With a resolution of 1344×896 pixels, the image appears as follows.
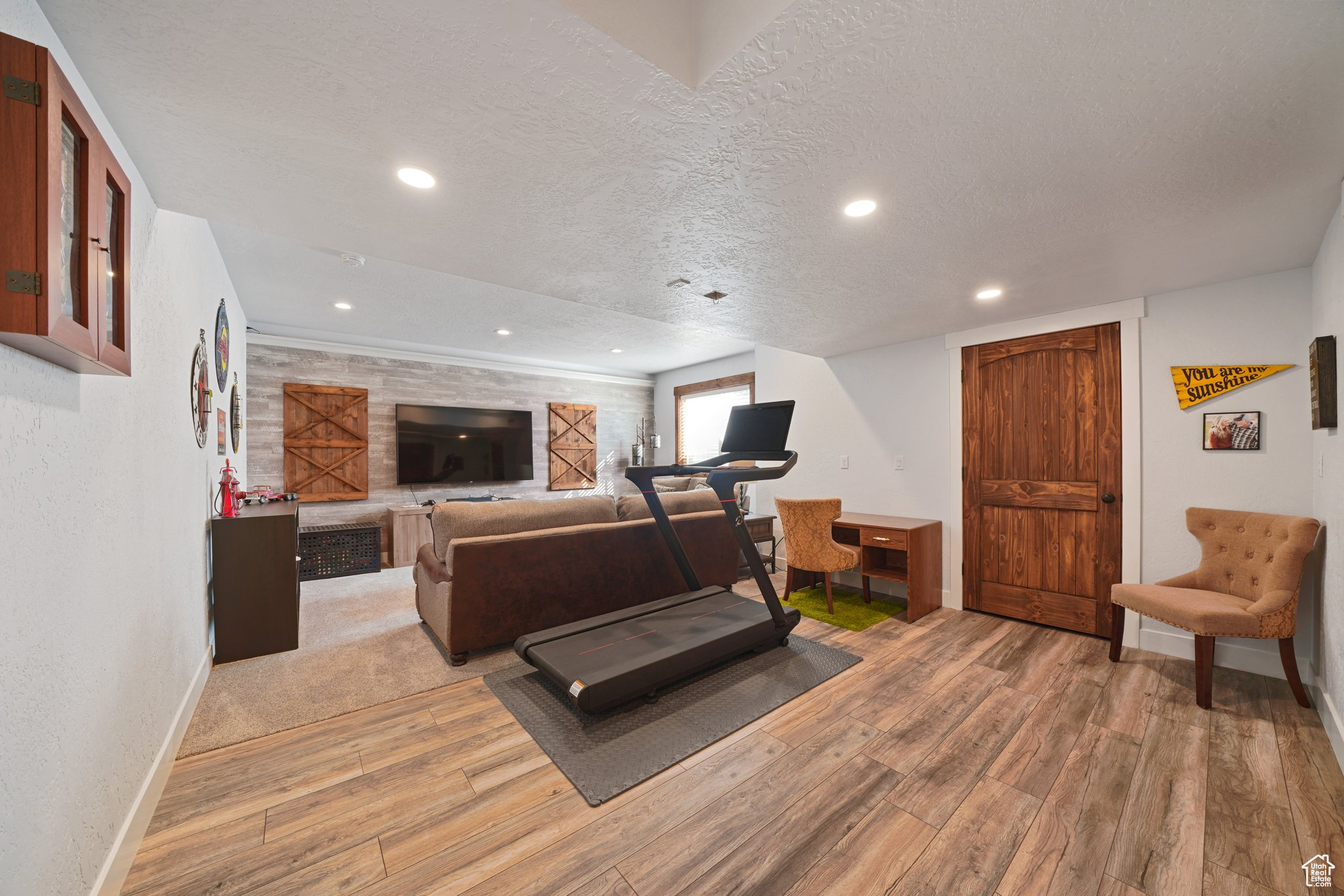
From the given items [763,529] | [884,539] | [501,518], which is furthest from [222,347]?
[884,539]

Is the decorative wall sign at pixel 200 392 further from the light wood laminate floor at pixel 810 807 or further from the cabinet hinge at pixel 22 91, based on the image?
the cabinet hinge at pixel 22 91

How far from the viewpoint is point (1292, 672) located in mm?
2484

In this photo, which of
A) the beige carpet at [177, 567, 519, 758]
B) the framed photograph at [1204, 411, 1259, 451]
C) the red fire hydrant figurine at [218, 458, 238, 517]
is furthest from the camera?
the red fire hydrant figurine at [218, 458, 238, 517]

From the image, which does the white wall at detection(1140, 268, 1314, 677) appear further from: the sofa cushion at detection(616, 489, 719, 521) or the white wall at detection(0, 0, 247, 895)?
the white wall at detection(0, 0, 247, 895)

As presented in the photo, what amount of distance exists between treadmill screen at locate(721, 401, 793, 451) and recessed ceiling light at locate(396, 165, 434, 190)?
6.96ft

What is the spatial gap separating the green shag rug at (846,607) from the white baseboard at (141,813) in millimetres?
3320

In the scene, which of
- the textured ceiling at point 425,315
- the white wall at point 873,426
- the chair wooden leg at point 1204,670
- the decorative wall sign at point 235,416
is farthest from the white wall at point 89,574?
the chair wooden leg at point 1204,670

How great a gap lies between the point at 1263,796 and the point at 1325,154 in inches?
90.6

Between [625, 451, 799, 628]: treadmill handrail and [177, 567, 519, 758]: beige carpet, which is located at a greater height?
[625, 451, 799, 628]: treadmill handrail

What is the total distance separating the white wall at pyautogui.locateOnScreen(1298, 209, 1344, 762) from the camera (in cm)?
208

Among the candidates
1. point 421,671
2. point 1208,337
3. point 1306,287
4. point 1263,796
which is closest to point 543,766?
point 421,671

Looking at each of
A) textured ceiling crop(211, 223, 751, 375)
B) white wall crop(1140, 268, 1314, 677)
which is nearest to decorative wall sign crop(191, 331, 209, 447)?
textured ceiling crop(211, 223, 751, 375)

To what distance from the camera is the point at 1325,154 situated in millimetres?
1716

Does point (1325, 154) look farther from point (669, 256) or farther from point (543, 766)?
point (543, 766)
